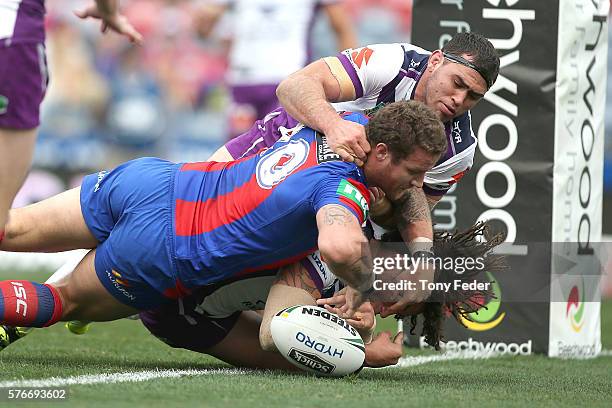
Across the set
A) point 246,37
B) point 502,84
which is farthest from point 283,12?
point 502,84

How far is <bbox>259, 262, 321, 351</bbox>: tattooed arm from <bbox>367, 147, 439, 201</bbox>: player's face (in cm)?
51

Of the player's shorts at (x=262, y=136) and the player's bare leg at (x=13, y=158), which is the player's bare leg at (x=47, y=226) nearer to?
the player's bare leg at (x=13, y=158)

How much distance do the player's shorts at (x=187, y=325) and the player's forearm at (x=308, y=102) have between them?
3.04ft

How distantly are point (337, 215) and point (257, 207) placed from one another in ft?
1.68

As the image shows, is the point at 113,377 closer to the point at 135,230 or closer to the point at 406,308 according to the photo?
the point at 135,230

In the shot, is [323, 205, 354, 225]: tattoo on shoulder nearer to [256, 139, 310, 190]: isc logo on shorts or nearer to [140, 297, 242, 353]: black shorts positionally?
[256, 139, 310, 190]: isc logo on shorts

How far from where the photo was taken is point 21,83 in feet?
13.1

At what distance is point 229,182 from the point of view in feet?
14.7

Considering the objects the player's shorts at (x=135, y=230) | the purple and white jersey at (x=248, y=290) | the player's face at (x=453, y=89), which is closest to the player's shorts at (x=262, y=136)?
the player's face at (x=453, y=89)

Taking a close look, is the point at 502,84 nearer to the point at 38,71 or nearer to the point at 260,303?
the point at 260,303

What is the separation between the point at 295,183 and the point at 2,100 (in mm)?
1113

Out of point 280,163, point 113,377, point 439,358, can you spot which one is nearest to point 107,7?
point 280,163

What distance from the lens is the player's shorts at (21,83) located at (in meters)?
3.96

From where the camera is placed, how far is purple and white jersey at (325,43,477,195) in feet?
16.7
